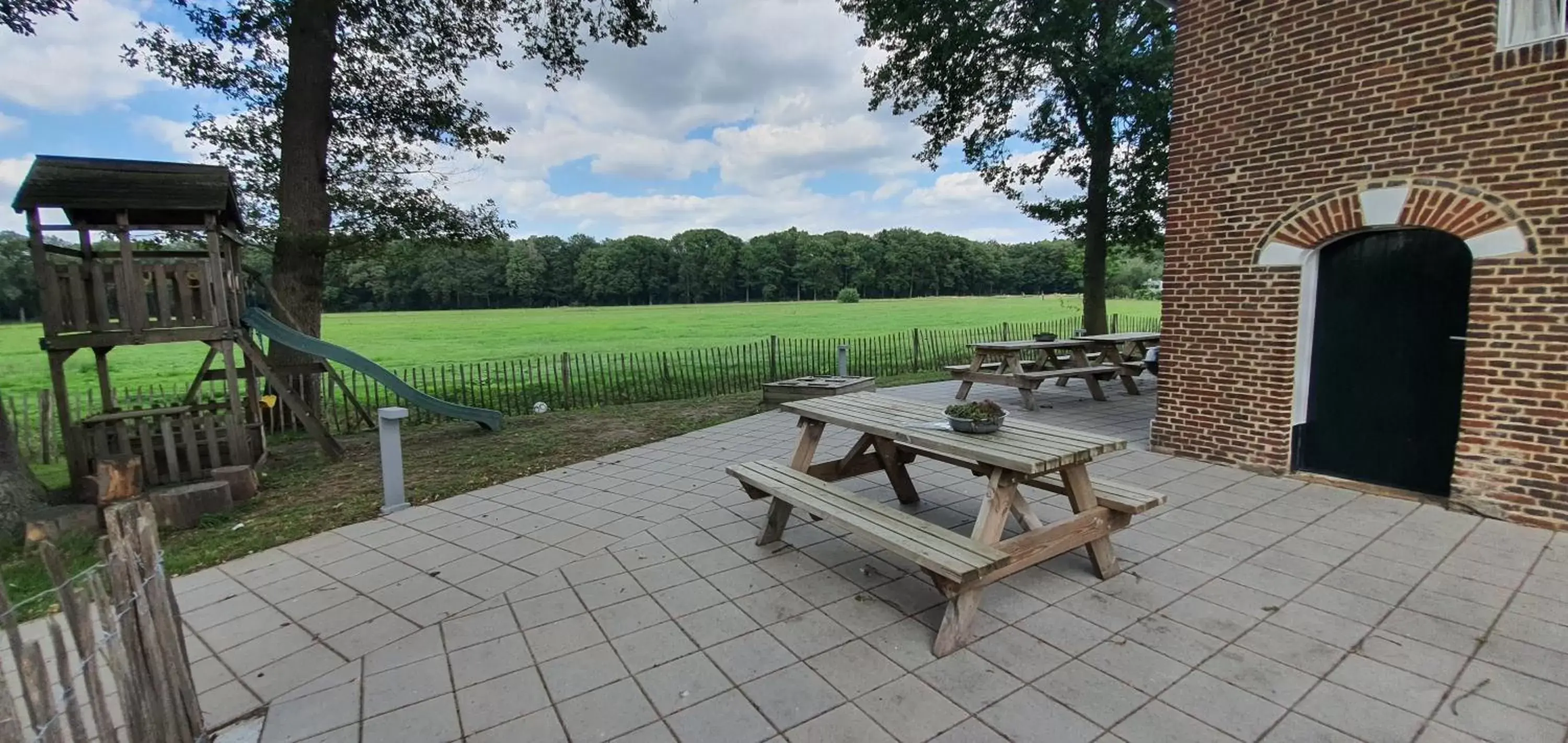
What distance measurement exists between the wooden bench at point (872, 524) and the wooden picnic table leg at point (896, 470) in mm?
656

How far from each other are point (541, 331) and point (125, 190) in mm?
28979

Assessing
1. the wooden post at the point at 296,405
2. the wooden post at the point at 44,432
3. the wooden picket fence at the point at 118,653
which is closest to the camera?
the wooden picket fence at the point at 118,653

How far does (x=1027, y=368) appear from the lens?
32.7 ft

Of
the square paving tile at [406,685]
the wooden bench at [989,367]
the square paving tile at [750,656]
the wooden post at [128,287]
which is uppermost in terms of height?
the wooden post at [128,287]

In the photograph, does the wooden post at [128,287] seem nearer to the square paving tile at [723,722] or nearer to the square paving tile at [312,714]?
the square paving tile at [312,714]

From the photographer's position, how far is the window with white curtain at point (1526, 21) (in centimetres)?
423

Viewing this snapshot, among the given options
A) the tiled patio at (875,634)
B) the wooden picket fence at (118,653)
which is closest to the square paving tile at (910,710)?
the tiled patio at (875,634)

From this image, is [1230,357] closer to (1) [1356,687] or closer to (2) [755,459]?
(1) [1356,687]

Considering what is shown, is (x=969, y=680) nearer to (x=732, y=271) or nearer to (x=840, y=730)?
(x=840, y=730)

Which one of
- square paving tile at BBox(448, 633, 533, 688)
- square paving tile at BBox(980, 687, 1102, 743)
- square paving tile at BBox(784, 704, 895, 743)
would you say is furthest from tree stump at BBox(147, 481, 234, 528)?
square paving tile at BBox(980, 687, 1102, 743)

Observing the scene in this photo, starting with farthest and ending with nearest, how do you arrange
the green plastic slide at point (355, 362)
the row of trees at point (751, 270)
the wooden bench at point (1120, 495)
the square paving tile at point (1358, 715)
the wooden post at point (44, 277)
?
the row of trees at point (751, 270) → the green plastic slide at point (355, 362) → the wooden post at point (44, 277) → the wooden bench at point (1120, 495) → the square paving tile at point (1358, 715)

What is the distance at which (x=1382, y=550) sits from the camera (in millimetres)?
3877

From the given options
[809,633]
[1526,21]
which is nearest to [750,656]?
[809,633]

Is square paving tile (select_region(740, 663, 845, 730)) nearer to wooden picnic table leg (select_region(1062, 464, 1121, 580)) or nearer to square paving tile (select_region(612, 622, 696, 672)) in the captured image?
square paving tile (select_region(612, 622, 696, 672))
